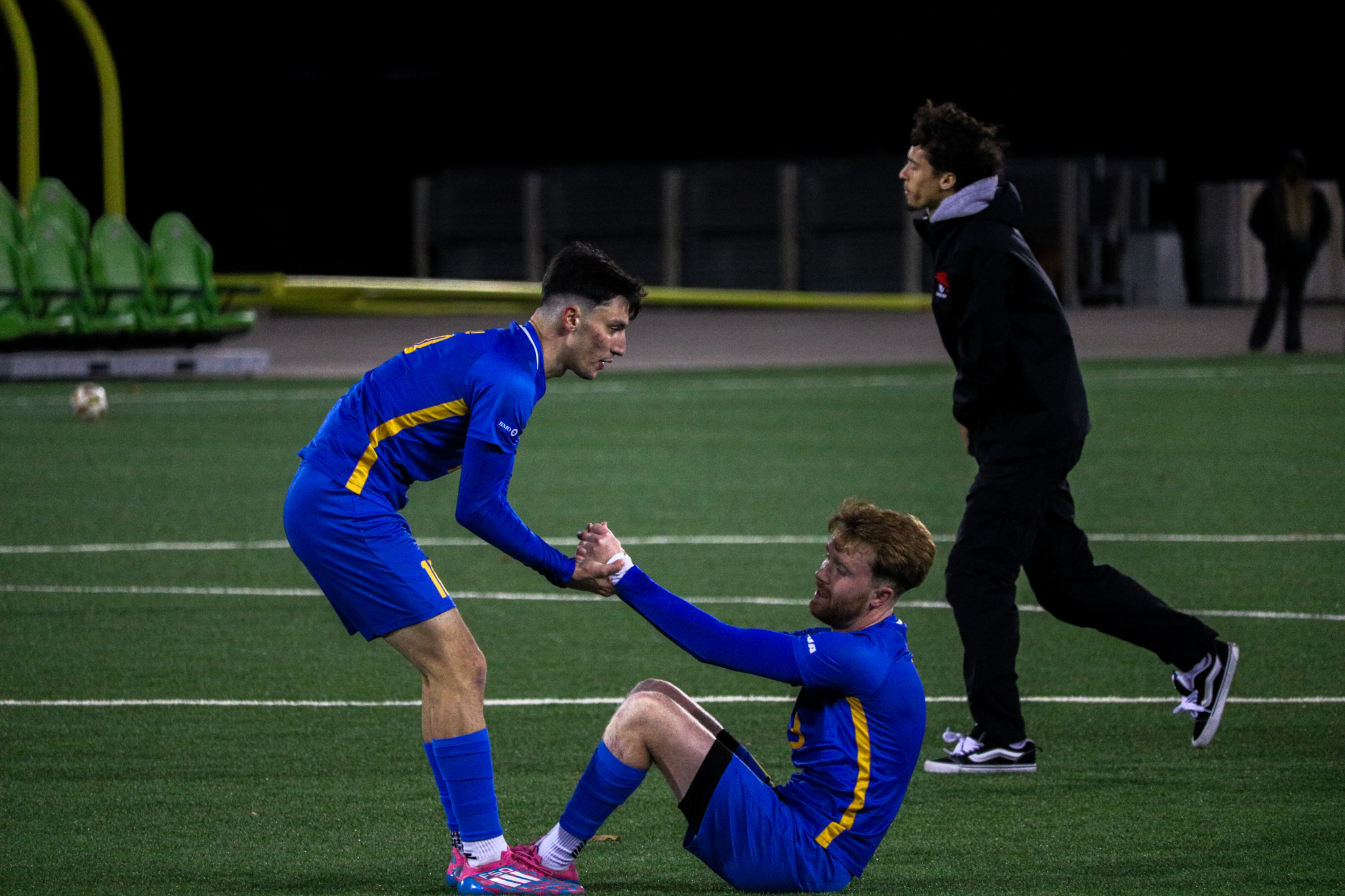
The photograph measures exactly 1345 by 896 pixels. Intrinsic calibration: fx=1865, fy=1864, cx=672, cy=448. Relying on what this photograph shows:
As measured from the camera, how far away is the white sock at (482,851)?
501 centimetres

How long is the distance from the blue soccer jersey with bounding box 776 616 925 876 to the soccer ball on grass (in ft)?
46.4

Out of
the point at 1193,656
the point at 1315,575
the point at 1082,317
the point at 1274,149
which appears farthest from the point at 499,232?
the point at 1193,656

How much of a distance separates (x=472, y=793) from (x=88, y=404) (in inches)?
543

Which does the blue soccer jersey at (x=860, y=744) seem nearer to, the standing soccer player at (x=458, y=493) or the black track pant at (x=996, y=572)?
the standing soccer player at (x=458, y=493)

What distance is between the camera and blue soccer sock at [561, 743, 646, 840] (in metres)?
4.92

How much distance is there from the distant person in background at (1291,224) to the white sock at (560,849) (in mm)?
18858

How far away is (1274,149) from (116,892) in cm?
3298

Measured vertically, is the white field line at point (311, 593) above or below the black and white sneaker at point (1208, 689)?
below

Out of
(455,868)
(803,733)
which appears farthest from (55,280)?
(803,733)

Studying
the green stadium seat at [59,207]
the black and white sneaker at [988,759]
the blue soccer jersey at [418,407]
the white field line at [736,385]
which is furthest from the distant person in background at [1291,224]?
the blue soccer jersey at [418,407]

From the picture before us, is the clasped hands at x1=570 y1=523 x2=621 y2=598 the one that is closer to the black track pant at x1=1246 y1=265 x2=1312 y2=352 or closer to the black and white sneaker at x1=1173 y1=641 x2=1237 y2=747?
the black and white sneaker at x1=1173 y1=641 x2=1237 y2=747

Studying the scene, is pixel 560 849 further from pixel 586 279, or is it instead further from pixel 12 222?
pixel 12 222

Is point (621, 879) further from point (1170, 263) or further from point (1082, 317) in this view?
point (1170, 263)

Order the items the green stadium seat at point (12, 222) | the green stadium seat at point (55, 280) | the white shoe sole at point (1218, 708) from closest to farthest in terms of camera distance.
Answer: the white shoe sole at point (1218, 708) → the green stadium seat at point (55, 280) → the green stadium seat at point (12, 222)
